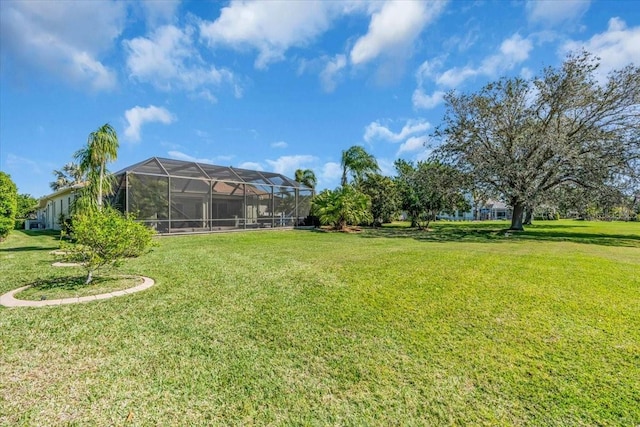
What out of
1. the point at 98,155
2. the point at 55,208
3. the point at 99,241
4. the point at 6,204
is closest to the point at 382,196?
the point at 98,155

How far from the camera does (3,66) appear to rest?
1170 cm

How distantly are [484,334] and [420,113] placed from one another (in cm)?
1915

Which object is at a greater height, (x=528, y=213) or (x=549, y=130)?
(x=549, y=130)

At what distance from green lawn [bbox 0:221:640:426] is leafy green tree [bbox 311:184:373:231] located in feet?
43.8

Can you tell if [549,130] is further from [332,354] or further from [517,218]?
[332,354]

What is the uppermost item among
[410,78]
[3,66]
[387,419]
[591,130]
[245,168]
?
[410,78]

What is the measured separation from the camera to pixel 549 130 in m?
17.3

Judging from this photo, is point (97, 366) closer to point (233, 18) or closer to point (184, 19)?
point (233, 18)

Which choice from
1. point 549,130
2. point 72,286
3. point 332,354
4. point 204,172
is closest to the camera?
point 332,354

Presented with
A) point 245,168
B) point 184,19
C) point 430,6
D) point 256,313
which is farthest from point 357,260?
point 245,168

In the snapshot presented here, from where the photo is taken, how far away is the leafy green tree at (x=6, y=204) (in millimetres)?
12656

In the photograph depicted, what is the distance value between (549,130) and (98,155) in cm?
2193

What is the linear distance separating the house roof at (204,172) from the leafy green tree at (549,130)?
12190 mm

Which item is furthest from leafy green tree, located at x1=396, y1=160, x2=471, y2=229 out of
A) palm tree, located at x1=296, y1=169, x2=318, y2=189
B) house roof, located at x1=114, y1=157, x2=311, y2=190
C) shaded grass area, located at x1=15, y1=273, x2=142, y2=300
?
shaded grass area, located at x1=15, y1=273, x2=142, y2=300
